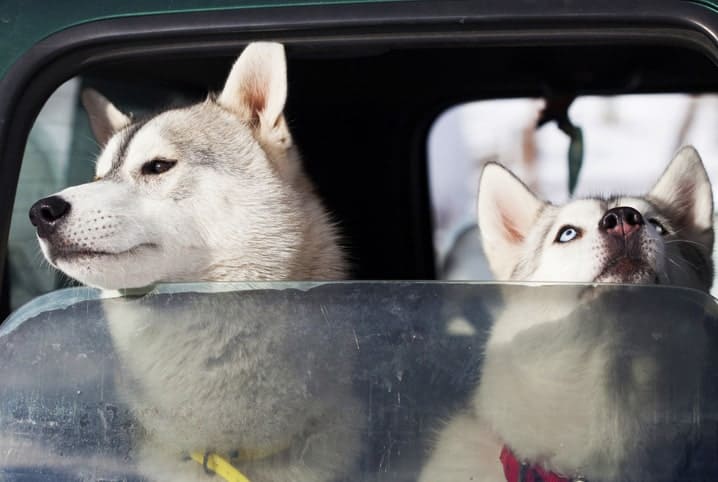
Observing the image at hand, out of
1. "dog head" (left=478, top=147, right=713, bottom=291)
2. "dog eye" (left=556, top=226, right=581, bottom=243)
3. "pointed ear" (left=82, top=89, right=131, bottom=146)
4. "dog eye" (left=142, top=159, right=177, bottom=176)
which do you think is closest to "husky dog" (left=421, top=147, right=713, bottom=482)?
"dog head" (left=478, top=147, right=713, bottom=291)

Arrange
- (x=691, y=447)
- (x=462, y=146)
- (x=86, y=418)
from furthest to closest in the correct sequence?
1. (x=462, y=146)
2. (x=86, y=418)
3. (x=691, y=447)

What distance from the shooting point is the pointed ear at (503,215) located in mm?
2625

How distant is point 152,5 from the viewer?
176 centimetres

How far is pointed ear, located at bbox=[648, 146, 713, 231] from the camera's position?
2463 mm

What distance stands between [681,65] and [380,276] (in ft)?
4.80

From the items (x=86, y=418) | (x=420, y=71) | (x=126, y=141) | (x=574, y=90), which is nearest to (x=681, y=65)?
(x=574, y=90)

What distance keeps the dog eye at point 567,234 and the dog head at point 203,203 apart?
64 centimetres

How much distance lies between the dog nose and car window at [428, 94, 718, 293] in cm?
134

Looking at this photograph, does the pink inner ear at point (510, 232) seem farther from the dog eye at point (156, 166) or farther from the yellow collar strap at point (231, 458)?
the yellow collar strap at point (231, 458)

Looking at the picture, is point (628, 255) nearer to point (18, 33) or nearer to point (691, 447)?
point (691, 447)

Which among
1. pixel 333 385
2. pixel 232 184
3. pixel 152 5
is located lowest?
pixel 333 385

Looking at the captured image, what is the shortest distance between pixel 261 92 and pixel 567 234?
0.93 m

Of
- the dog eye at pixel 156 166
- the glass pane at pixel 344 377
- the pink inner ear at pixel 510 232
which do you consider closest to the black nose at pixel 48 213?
the dog eye at pixel 156 166

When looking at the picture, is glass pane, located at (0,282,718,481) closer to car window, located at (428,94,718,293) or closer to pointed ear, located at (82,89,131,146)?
pointed ear, located at (82,89,131,146)
